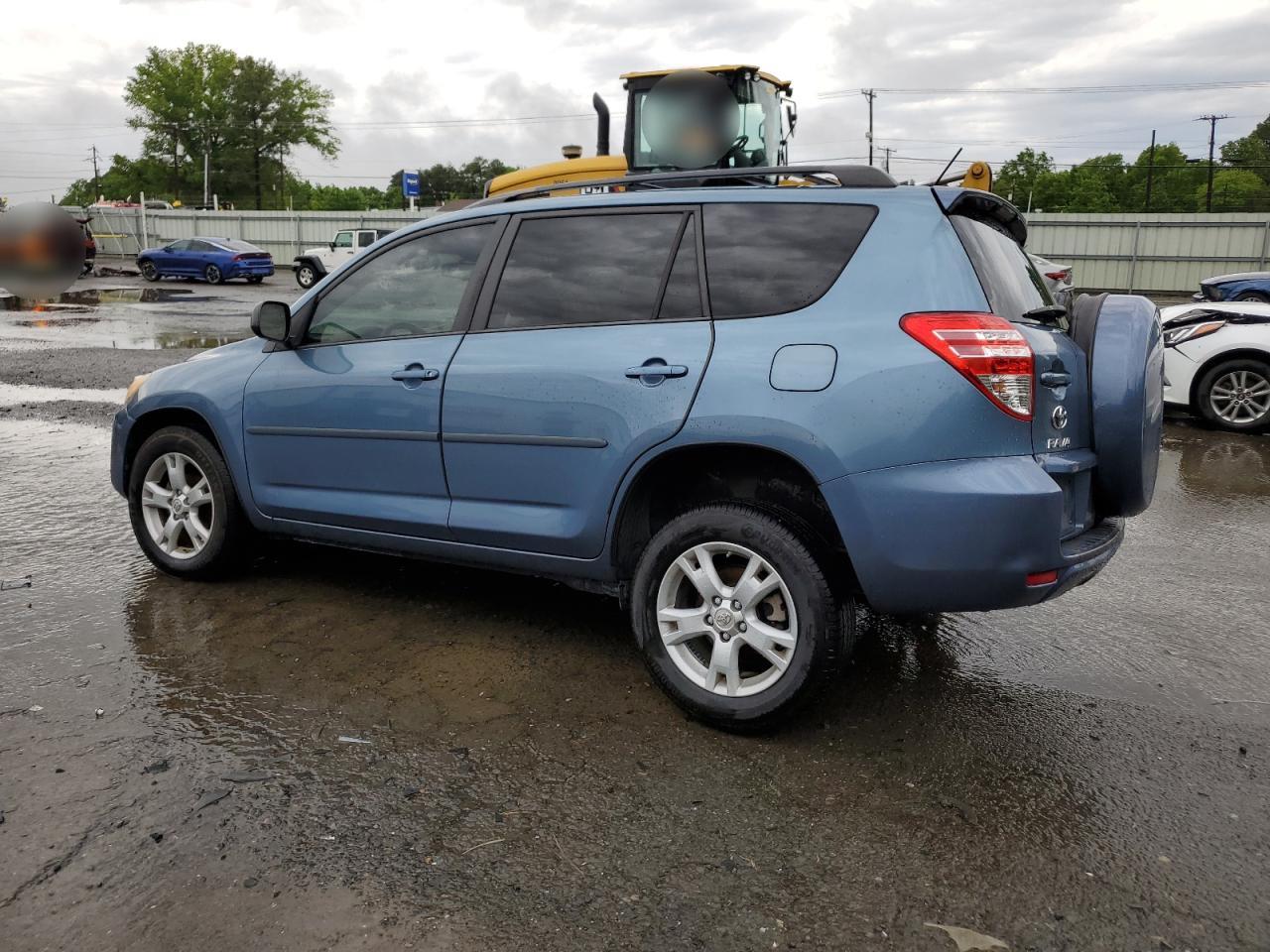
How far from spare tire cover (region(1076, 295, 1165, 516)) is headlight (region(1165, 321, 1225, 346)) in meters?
7.20

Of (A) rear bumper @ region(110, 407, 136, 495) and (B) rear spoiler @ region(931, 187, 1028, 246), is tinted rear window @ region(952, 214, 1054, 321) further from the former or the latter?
(A) rear bumper @ region(110, 407, 136, 495)

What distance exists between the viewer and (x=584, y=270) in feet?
13.0

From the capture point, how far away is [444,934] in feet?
8.09

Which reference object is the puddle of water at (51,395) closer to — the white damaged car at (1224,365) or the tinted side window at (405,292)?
the tinted side window at (405,292)

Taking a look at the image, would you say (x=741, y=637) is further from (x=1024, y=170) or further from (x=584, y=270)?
(x=1024, y=170)

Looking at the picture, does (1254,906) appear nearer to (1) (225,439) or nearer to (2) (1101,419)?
(2) (1101,419)

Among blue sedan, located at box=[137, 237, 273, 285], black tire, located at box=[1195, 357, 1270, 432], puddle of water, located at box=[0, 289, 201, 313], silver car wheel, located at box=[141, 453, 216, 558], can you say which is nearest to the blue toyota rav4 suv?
silver car wheel, located at box=[141, 453, 216, 558]

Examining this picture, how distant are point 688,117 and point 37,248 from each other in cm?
851

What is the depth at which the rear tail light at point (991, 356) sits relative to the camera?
125 inches

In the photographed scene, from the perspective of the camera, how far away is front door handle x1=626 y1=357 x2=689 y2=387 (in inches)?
140

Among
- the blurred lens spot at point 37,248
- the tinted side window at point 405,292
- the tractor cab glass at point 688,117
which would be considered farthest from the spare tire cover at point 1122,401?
the tractor cab glass at point 688,117

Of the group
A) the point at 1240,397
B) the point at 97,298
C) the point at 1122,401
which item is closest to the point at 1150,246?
the point at 1240,397

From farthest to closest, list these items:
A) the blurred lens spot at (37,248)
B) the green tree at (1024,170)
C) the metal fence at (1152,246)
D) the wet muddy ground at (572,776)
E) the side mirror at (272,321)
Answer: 1. the green tree at (1024,170)
2. the metal fence at (1152,246)
3. the side mirror at (272,321)
4. the wet muddy ground at (572,776)
5. the blurred lens spot at (37,248)

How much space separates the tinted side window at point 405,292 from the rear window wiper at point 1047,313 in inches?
82.6
